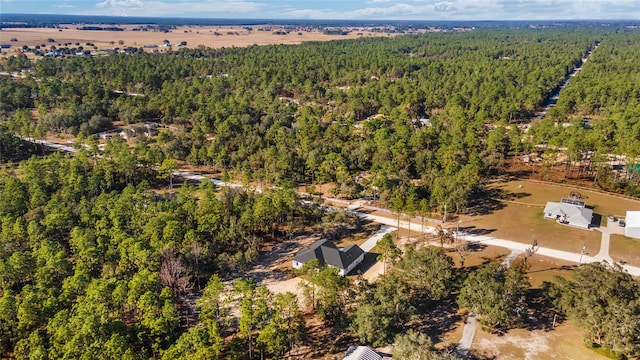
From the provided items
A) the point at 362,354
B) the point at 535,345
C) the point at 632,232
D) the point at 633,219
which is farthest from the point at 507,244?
the point at 362,354

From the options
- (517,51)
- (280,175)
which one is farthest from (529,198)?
(517,51)

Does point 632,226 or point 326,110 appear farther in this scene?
point 326,110

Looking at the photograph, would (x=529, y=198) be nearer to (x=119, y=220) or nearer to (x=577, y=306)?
(x=577, y=306)

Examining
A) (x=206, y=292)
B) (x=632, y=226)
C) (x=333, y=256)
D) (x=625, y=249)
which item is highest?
(x=632, y=226)

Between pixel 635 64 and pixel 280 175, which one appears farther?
pixel 635 64

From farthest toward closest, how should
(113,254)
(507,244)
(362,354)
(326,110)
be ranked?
(326,110) → (507,244) → (113,254) → (362,354)

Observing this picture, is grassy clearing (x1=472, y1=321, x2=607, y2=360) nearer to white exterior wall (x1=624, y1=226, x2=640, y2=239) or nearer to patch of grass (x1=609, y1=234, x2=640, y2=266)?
patch of grass (x1=609, y1=234, x2=640, y2=266)

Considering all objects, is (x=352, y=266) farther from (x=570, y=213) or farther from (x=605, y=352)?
(x=570, y=213)

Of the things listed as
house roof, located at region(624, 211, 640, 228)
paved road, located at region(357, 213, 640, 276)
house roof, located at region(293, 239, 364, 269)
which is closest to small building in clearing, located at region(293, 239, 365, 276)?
house roof, located at region(293, 239, 364, 269)
